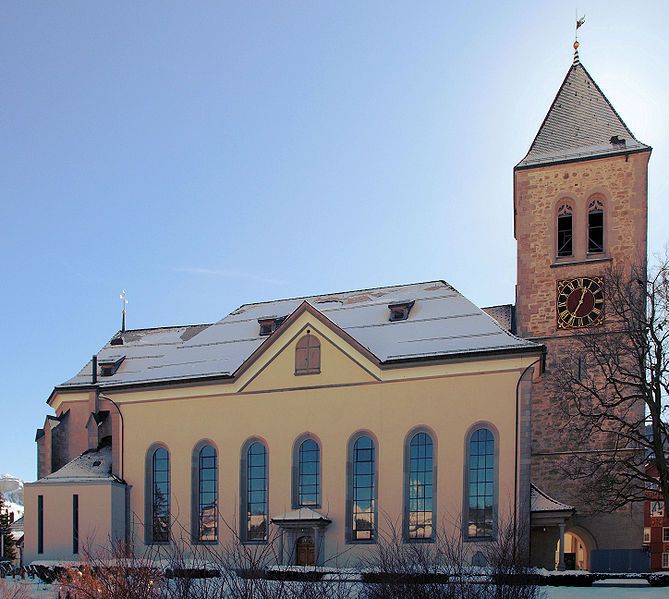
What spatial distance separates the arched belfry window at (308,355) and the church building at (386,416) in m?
0.06

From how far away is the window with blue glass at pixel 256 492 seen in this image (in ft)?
107

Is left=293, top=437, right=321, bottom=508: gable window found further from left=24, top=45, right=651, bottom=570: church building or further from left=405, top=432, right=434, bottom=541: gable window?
left=405, top=432, right=434, bottom=541: gable window

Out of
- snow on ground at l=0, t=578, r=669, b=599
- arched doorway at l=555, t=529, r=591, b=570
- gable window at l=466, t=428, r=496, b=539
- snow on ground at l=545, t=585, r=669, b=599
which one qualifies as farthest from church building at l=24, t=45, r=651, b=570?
snow on ground at l=545, t=585, r=669, b=599

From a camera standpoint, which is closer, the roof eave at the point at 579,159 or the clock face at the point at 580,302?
the clock face at the point at 580,302

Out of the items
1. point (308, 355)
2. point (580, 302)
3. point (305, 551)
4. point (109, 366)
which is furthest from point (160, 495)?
point (580, 302)

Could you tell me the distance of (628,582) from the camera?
85.6 feet

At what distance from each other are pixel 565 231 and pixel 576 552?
17.8 meters

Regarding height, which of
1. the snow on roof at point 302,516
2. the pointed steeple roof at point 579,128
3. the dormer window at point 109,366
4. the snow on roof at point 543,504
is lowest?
the snow on roof at point 302,516

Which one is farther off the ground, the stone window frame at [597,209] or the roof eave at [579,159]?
the roof eave at [579,159]

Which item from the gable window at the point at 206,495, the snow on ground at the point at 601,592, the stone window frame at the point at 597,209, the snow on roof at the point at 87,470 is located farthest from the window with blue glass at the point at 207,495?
the stone window frame at the point at 597,209

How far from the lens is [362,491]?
102 ft

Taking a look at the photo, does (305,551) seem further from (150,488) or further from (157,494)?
(150,488)

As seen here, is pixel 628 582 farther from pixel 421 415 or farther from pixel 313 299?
pixel 313 299

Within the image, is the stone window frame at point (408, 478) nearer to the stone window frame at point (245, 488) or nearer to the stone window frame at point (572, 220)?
the stone window frame at point (245, 488)
